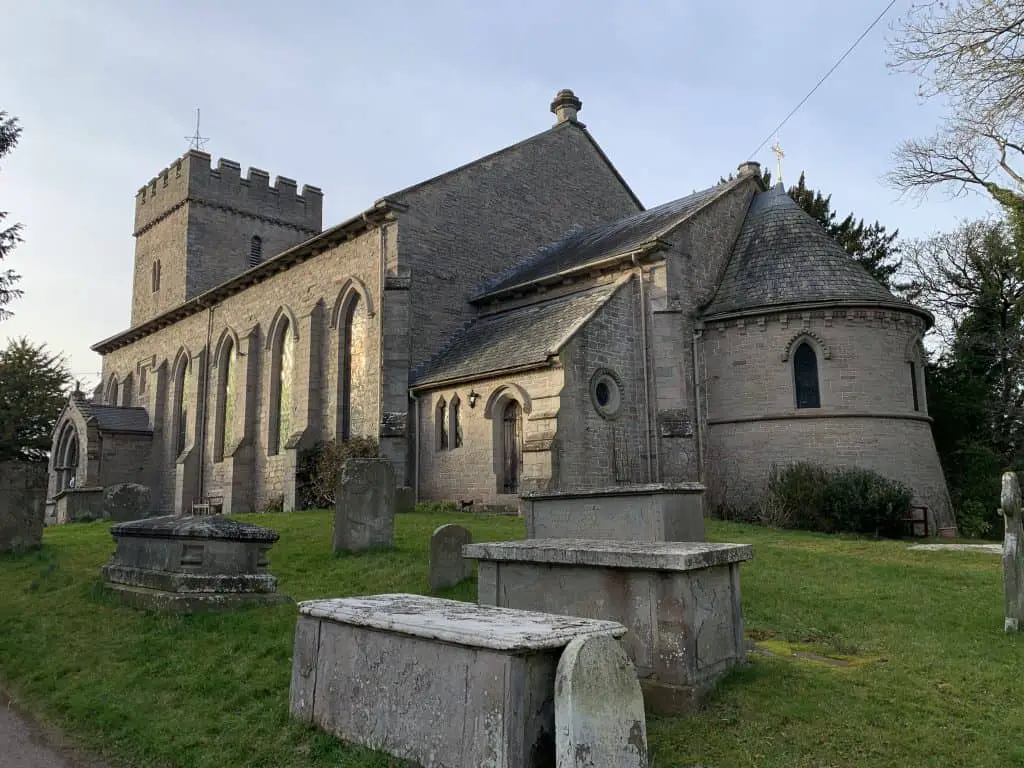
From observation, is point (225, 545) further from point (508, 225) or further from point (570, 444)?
point (508, 225)

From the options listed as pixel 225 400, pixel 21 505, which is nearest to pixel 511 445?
pixel 21 505

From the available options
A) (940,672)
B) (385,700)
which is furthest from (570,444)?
(385,700)

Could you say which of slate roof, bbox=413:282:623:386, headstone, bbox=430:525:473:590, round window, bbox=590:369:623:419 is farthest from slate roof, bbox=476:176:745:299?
headstone, bbox=430:525:473:590

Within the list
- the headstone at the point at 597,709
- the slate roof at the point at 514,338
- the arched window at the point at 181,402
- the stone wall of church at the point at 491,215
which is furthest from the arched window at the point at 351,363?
the headstone at the point at 597,709

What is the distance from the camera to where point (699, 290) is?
2016 centimetres

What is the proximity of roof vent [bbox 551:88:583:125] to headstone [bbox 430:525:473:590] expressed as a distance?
2269 centimetres

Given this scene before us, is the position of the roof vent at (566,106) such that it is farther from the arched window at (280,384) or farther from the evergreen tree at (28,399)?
the evergreen tree at (28,399)

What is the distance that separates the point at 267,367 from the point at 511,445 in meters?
12.9

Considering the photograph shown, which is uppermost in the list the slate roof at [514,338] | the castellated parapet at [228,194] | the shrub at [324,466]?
the castellated parapet at [228,194]

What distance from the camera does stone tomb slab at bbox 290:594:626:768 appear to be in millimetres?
3705

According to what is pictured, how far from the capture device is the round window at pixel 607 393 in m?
17.8

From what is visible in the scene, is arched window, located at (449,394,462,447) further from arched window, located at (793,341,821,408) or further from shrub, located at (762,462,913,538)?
arched window, located at (793,341,821,408)

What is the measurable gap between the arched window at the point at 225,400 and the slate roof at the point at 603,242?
12.7 meters

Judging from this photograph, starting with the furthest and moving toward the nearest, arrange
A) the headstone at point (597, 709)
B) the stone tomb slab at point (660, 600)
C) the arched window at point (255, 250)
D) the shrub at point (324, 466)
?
1. the arched window at point (255, 250)
2. the shrub at point (324, 466)
3. the stone tomb slab at point (660, 600)
4. the headstone at point (597, 709)
